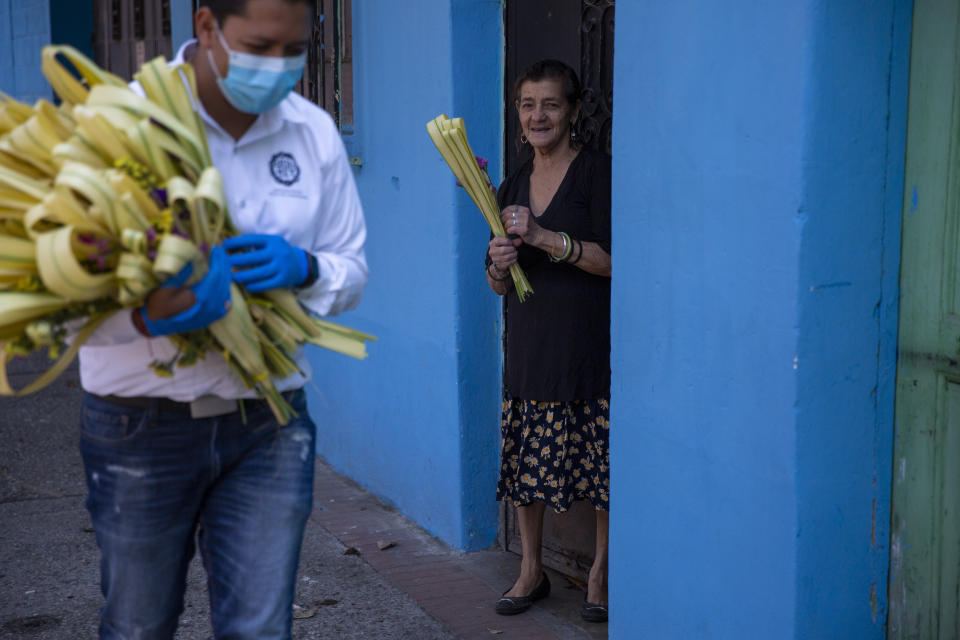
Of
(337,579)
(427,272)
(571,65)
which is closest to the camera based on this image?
(571,65)

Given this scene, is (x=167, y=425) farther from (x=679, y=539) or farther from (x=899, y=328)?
(x=899, y=328)

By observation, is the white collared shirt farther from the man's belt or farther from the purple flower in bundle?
the purple flower in bundle

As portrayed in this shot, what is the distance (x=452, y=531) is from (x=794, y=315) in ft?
8.12

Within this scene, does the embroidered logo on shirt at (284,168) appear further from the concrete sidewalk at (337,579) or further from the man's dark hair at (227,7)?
the concrete sidewalk at (337,579)

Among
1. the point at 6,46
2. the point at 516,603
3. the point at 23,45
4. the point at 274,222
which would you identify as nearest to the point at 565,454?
the point at 516,603

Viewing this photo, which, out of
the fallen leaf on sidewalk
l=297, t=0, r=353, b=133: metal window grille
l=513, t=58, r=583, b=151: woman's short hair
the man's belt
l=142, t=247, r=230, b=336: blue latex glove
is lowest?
the fallen leaf on sidewalk

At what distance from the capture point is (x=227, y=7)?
2.29 metres

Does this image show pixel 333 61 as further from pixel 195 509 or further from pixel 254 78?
pixel 195 509

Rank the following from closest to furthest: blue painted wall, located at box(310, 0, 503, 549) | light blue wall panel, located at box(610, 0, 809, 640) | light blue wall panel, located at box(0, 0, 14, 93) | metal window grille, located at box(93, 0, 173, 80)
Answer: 1. light blue wall panel, located at box(610, 0, 809, 640)
2. blue painted wall, located at box(310, 0, 503, 549)
3. metal window grille, located at box(93, 0, 173, 80)
4. light blue wall panel, located at box(0, 0, 14, 93)

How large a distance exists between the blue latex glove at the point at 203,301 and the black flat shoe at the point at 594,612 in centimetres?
239

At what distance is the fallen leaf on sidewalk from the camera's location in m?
4.20

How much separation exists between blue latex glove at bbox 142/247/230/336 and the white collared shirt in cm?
15

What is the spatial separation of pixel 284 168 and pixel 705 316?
138 cm

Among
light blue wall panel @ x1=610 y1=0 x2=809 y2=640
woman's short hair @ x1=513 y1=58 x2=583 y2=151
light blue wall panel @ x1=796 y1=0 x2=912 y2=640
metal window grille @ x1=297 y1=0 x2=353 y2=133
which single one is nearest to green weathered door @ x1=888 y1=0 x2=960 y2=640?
light blue wall panel @ x1=796 y1=0 x2=912 y2=640
